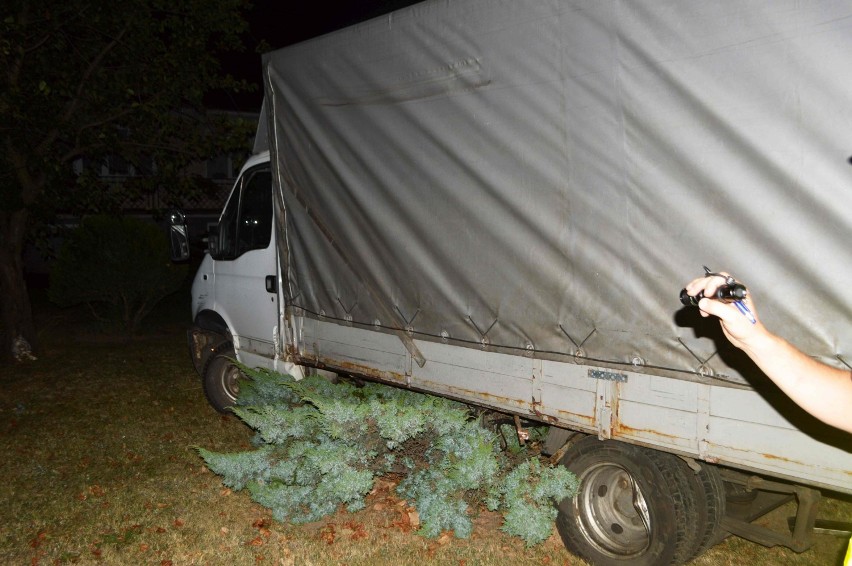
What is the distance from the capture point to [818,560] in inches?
187

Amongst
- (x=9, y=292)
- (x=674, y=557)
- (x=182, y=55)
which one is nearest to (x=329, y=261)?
(x=674, y=557)

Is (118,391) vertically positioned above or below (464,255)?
below

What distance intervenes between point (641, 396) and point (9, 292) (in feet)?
34.0

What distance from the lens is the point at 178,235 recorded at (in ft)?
23.4

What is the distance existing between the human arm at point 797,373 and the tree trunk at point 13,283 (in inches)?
436

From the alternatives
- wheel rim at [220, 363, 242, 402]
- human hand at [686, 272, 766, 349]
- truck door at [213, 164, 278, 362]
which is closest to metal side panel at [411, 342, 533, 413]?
truck door at [213, 164, 278, 362]

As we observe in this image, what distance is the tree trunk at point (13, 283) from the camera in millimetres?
10867

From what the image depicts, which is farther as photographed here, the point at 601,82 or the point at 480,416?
the point at 480,416

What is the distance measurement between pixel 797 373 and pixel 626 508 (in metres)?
2.73

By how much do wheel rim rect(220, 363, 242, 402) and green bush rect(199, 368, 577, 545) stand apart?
2.26 meters

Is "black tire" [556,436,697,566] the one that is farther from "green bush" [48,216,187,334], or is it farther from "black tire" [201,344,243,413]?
"green bush" [48,216,187,334]

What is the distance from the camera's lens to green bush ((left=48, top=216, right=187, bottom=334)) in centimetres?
1255

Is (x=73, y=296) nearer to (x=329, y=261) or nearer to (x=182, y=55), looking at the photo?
(x=182, y=55)

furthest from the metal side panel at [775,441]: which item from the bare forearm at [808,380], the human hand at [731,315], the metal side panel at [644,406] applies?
the human hand at [731,315]
